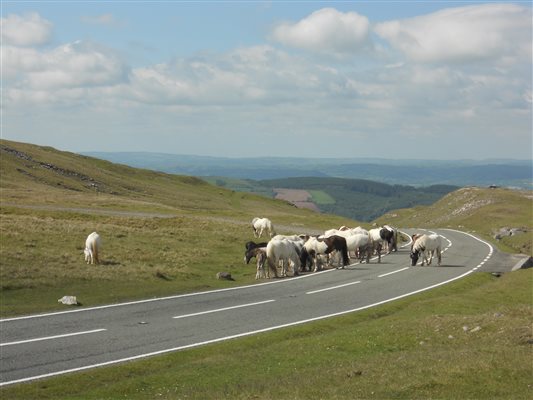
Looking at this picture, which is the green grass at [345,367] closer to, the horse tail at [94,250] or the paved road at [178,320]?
the paved road at [178,320]

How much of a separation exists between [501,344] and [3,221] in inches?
1502

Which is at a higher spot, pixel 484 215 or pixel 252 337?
pixel 252 337

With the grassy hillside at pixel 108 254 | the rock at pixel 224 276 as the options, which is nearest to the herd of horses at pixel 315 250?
the grassy hillside at pixel 108 254

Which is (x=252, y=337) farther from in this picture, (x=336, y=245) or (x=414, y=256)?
(x=414, y=256)

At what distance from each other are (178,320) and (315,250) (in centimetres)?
1899

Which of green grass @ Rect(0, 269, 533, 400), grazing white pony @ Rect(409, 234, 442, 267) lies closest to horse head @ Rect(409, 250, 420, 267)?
grazing white pony @ Rect(409, 234, 442, 267)

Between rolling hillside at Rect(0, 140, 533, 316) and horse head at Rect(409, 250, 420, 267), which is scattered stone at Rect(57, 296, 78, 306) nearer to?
rolling hillside at Rect(0, 140, 533, 316)

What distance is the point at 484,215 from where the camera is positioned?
11875cm

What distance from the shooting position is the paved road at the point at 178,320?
1948 centimetres

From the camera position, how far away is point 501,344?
742 inches

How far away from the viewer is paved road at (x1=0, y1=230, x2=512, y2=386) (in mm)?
19484

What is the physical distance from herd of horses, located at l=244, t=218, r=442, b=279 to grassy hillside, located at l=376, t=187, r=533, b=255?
2685 centimetres

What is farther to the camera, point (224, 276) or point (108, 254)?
point (108, 254)

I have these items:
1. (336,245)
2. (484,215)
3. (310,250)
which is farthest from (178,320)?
(484,215)
